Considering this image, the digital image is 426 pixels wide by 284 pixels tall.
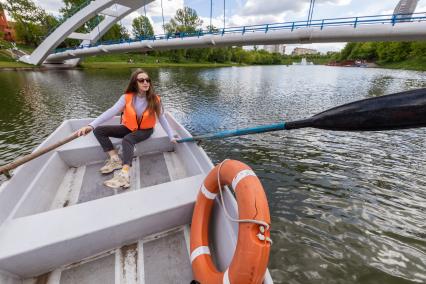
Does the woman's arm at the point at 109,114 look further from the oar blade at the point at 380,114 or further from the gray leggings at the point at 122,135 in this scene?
the oar blade at the point at 380,114

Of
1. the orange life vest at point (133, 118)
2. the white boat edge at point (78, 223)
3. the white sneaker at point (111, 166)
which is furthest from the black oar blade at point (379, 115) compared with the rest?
the white sneaker at point (111, 166)

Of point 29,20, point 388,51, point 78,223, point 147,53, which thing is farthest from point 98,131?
point 388,51

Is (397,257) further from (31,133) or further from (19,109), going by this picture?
(19,109)

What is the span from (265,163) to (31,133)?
8629 millimetres

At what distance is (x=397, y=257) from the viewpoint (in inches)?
117

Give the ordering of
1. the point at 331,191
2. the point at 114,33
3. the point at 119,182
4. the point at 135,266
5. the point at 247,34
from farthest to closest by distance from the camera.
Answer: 1. the point at 114,33
2. the point at 247,34
3. the point at 331,191
4. the point at 119,182
5. the point at 135,266

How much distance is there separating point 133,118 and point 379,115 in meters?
3.47

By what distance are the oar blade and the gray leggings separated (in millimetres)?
2749

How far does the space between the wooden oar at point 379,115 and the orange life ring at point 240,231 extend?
101 centimetres

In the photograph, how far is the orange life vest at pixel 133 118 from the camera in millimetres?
3605

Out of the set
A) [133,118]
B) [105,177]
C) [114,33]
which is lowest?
[105,177]

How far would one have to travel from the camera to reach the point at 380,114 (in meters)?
1.85

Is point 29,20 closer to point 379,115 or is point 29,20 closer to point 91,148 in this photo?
point 91,148

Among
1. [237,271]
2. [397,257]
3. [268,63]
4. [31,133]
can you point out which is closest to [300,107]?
[397,257]
